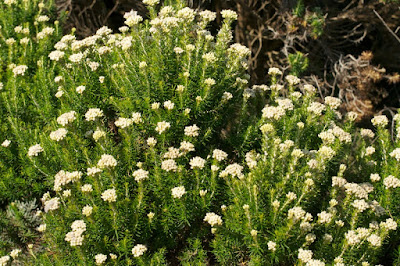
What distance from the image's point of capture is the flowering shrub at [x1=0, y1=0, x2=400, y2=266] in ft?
10.8

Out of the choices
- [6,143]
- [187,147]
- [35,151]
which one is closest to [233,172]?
[187,147]

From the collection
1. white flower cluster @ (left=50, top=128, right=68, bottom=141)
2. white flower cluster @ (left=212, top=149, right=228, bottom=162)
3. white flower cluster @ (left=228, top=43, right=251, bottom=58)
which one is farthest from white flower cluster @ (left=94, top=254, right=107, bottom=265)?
white flower cluster @ (left=228, top=43, right=251, bottom=58)

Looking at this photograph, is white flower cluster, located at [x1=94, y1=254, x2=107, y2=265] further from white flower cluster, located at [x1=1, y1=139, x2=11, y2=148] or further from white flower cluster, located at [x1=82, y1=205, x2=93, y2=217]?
white flower cluster, located at [x1=1, y1=139, x2=11, y2=148]

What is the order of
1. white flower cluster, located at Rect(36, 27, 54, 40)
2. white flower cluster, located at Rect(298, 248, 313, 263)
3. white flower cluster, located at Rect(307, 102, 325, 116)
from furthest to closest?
white flower cluster, located at Rect(36, 27, 54, 40) < white flower cluster, located at Rect(307, 102, 325, 116) < white flower cluster, located at Rect(298, 248, 313, 263)

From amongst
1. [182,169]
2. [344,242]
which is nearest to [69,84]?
[182,169]

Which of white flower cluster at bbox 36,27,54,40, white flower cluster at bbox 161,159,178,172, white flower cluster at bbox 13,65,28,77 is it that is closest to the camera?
white flower cluster at bbox 161,159,178,172

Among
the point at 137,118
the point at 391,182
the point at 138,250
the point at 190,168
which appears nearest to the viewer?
the point at 138,250

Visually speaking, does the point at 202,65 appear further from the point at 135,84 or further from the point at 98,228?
the point at 98,228

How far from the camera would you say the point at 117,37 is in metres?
4.80

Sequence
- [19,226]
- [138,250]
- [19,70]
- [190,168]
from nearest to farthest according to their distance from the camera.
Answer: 1. [138,250]
2. [190,168]
3. [19,226]
4. [19,70]

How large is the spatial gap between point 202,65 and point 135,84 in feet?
1.89

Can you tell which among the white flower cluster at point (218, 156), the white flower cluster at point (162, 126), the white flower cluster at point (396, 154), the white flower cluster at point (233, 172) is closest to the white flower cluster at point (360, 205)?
the white flower cluster at point (396, 154)

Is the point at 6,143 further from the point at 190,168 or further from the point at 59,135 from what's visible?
the point at 190,168

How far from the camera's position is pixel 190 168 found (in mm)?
3775
